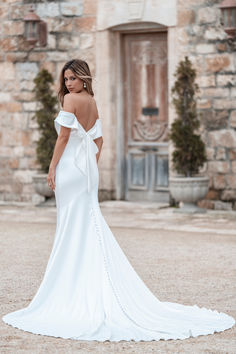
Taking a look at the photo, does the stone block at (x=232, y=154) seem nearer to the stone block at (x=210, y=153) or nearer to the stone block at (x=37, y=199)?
the stone block at (x=210, y=153)

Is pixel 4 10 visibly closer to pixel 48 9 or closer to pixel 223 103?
pixel 48 9

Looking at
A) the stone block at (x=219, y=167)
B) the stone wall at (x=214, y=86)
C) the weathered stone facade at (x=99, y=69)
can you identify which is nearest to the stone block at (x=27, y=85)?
the weathered stone facade at (x=99, y=69)

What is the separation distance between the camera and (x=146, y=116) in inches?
452

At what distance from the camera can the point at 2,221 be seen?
393 inches

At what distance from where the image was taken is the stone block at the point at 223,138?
10516 millimetres

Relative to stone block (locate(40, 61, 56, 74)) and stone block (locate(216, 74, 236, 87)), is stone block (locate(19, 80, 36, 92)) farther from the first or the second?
stone block (locate(216, 74, 236, 87))

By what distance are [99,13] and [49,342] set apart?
739 centimetres

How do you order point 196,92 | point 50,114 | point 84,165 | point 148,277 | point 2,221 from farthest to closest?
point 50,114 → point 196,92 → point 2,221 → point 148,277 → point 84,165

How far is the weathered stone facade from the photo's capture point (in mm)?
10555

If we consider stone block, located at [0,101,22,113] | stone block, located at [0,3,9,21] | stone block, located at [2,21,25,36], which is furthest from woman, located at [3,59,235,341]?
stone block, located at [0,3,9,21]

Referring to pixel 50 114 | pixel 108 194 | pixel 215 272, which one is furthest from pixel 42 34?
pixel 215 272

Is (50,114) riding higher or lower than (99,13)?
lower

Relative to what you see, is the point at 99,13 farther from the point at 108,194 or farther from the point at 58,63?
the point at 108,194

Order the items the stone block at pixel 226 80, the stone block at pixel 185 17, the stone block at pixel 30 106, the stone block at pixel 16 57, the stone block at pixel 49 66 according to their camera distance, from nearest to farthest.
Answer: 1. the stone block at pixel 226 80
2. the stone block at pixel 185 17
3. the stone block at pixel 49 66
4. the stone block at pixel 30 106
5. the stone block at pixel 16 57
